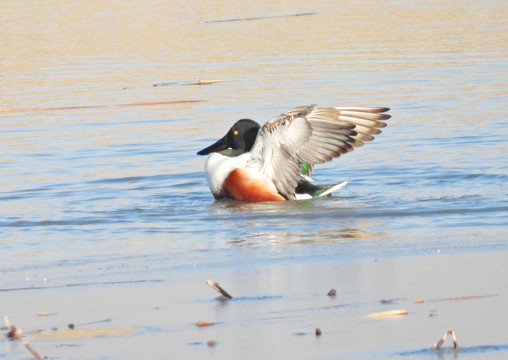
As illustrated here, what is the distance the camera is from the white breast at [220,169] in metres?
8.80

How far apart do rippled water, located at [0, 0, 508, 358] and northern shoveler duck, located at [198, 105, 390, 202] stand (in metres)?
0.18

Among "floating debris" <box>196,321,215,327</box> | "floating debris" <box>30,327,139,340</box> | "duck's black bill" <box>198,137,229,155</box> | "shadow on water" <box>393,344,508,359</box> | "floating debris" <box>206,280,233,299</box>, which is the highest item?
"duck's black bill" <box>198,137,229,155</box>

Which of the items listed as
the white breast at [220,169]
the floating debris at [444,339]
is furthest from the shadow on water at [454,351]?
the white breast at [220,169]

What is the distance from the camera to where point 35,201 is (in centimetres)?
878

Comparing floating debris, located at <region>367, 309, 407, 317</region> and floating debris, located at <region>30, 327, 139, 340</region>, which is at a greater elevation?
floating debris, located at <region>30, 327, 139, 340</region>

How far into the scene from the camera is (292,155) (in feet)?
28.2

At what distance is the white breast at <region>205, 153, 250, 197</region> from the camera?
8797 millimetres

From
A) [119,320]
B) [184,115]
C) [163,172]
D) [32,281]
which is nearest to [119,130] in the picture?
[184,115]

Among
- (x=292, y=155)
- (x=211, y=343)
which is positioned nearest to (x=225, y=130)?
(x=292, y=155)

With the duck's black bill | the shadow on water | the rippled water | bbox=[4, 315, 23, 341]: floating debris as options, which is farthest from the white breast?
the shadow on water

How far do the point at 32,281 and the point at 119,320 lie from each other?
3.69 feet

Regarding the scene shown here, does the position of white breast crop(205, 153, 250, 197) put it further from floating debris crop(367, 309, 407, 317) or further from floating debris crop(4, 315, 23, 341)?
floating debris crop(4, 315, 23, 341)

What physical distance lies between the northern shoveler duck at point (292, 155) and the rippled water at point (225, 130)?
18cm

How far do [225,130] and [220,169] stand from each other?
3196mm
